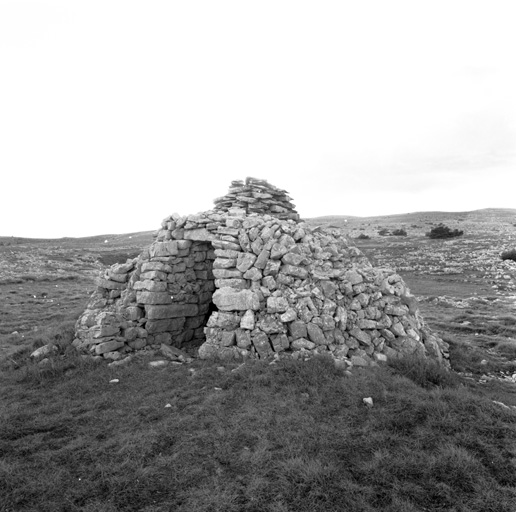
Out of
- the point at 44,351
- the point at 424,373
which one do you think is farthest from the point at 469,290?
the point at 44,351

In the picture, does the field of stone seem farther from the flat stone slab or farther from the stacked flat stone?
the flat stone slab

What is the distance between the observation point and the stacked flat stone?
40.6 ft

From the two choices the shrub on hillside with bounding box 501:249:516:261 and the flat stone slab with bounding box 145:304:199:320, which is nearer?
the flat stone slab with bounding box 145:304:199:320

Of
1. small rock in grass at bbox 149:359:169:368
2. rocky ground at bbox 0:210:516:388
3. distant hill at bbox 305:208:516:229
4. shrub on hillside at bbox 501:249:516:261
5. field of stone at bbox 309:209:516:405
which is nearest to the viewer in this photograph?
small rock in grass at bbox 149:359:169:368

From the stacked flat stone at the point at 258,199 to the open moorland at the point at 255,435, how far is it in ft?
17.8

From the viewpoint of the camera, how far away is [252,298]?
9.67 metres

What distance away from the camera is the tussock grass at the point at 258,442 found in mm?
4996

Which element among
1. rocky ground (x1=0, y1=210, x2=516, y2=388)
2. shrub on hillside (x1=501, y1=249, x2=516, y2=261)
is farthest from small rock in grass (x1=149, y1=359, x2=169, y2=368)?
shrub on hillside (x1=501, y1=249, x2=516, y2=261)

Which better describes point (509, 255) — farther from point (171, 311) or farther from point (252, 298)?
point (171, 311)

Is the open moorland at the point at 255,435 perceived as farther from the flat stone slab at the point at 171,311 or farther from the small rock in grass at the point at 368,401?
the flat stone slab at the point at 171,311

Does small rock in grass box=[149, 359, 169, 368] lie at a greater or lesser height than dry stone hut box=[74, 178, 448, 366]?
lesser

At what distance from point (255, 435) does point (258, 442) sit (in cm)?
18

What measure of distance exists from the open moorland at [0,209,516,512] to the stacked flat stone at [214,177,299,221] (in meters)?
5.41

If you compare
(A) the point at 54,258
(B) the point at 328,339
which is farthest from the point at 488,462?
(A) the point at 54,258
